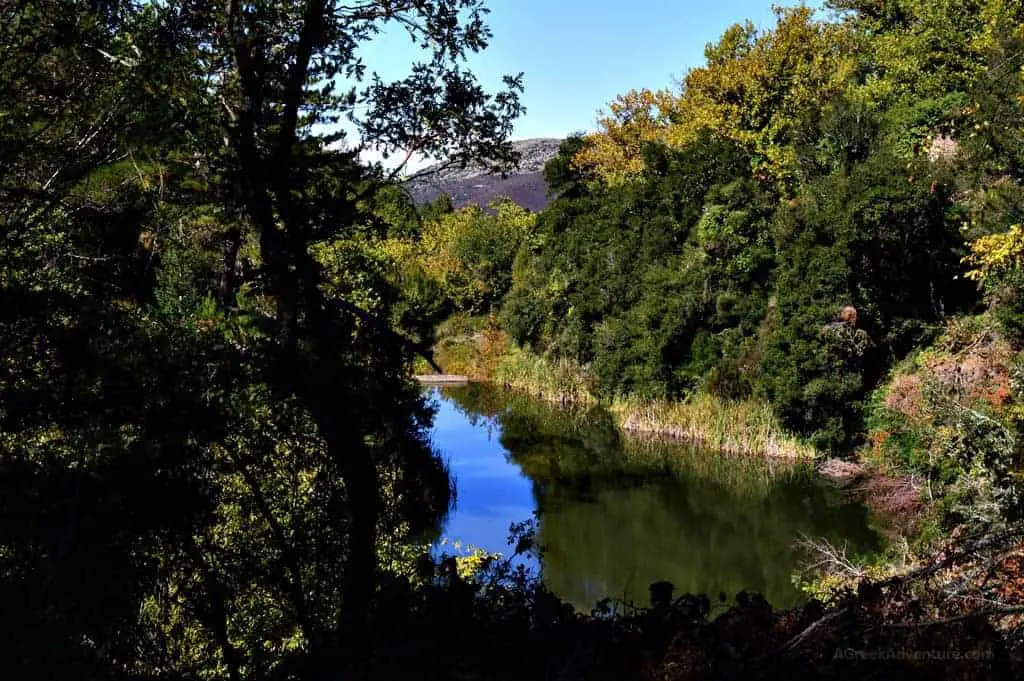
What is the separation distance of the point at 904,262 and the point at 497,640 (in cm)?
1895

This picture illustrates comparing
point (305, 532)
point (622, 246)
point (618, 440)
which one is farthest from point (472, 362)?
point (305, 532)

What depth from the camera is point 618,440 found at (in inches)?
905

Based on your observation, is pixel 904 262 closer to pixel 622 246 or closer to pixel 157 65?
pixel 622 246

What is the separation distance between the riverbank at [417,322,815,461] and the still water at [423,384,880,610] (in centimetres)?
55

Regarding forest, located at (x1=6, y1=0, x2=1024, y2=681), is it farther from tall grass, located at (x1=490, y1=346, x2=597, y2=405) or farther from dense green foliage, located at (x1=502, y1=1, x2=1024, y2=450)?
tall grass, located at (x1=490, y1=346, x2=597, y2=405)

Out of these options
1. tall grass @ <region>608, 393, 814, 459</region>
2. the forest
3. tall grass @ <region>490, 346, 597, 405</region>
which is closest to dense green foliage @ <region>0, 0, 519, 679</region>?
the forest

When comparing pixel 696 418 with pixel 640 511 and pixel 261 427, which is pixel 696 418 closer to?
pixel 640 511

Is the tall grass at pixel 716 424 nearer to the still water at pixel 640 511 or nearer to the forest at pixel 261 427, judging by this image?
the still water at pixel 640 511

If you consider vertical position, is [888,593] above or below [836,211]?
below

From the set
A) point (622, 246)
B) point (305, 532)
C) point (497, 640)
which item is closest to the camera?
point (497, 640)

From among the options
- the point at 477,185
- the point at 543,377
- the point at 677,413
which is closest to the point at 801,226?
the point at 677,413

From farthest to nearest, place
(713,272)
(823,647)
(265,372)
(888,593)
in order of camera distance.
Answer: (713,272), (265,372), (888,593), (823,647)

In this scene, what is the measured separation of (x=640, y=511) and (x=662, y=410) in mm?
6913

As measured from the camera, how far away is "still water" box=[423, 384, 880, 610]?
13219mm
